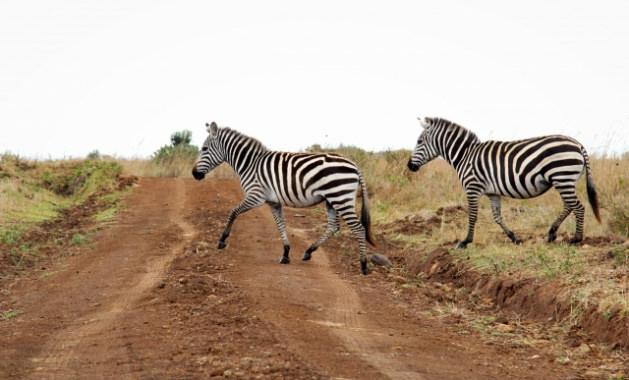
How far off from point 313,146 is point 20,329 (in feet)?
68.5

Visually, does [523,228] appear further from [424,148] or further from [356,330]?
[356,330]

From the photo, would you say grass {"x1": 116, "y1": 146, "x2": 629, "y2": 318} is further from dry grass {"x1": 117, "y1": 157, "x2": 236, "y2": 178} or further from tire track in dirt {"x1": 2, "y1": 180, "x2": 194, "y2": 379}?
dry grass {"x1": 117, "y1": 157, "x2": 236, "y2": 178}

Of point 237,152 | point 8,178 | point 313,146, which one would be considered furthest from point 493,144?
point 8,178

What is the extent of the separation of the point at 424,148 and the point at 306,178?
3.51 meters

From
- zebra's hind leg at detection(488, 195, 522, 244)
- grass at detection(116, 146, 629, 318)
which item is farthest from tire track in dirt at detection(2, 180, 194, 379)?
zebra's hind leg at detection(488, 195, 522, 244)

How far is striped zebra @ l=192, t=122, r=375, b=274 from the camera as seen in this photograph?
1276 cm

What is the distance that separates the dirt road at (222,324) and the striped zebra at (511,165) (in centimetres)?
274

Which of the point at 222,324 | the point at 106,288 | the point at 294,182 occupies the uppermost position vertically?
the point at 294,182

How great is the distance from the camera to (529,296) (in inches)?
408

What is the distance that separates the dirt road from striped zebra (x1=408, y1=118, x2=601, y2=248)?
8.98ft


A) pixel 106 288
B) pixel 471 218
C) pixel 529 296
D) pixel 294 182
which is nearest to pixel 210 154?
pixel 294 182

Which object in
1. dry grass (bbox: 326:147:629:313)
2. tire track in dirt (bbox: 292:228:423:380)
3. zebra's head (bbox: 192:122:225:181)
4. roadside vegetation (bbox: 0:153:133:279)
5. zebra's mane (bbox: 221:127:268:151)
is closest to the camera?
tire track in dirt (bbox: 292:228:423:380)

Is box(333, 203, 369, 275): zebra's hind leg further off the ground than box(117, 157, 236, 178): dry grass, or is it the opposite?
box(117, 157, 236, 178): dry grass

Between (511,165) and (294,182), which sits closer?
(294,182)
